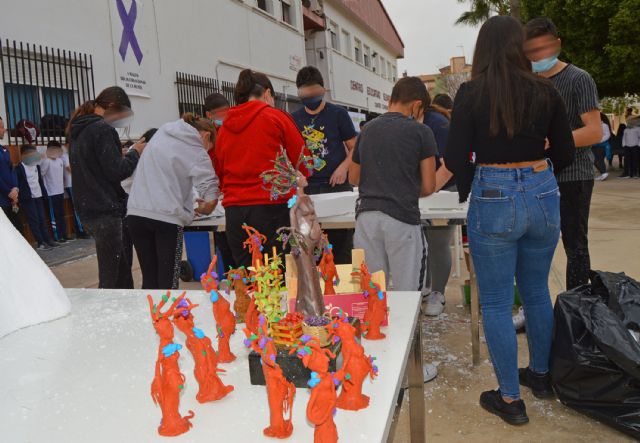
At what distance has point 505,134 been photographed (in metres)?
2.15

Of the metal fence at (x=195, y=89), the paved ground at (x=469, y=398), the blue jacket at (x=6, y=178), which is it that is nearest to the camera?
the paved ground at (x=469, y=398)

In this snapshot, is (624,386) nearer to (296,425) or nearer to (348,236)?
(296,425)

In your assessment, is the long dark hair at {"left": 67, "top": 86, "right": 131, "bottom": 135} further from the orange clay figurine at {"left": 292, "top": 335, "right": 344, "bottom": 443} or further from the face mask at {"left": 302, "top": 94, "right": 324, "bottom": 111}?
the orange clay figurine at {"left": 292, "top": 335, "right": 344, "bottom": 443}

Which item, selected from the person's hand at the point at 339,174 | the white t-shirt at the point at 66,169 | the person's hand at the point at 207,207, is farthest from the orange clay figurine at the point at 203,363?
the white t-shirt at the point at 66,169

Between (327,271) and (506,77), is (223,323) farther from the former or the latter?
(506,77)

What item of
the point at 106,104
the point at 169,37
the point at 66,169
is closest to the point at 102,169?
the point at 106,104

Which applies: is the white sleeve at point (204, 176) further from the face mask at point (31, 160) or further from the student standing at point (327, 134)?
the face mask at point (31, 160)

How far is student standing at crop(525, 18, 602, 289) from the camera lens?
2.78m

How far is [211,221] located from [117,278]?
0.71 meters

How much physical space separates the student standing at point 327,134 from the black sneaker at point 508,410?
1.77 m

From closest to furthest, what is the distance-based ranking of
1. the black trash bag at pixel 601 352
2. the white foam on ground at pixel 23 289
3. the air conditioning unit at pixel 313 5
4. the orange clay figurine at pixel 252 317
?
1. the orange clay figurine at pixel 252 317
2. the white foam on ground at pixel 23 289
3. the black trash bag at pixel 601 352
4. the air conditioning unit at pixel 313 5

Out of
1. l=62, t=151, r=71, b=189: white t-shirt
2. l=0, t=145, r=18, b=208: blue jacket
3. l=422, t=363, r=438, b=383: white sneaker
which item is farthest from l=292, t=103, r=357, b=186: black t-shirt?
l=62, t=151, r=71, b=189: white t-shirt

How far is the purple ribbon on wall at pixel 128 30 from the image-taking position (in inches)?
346

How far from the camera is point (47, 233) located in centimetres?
766
